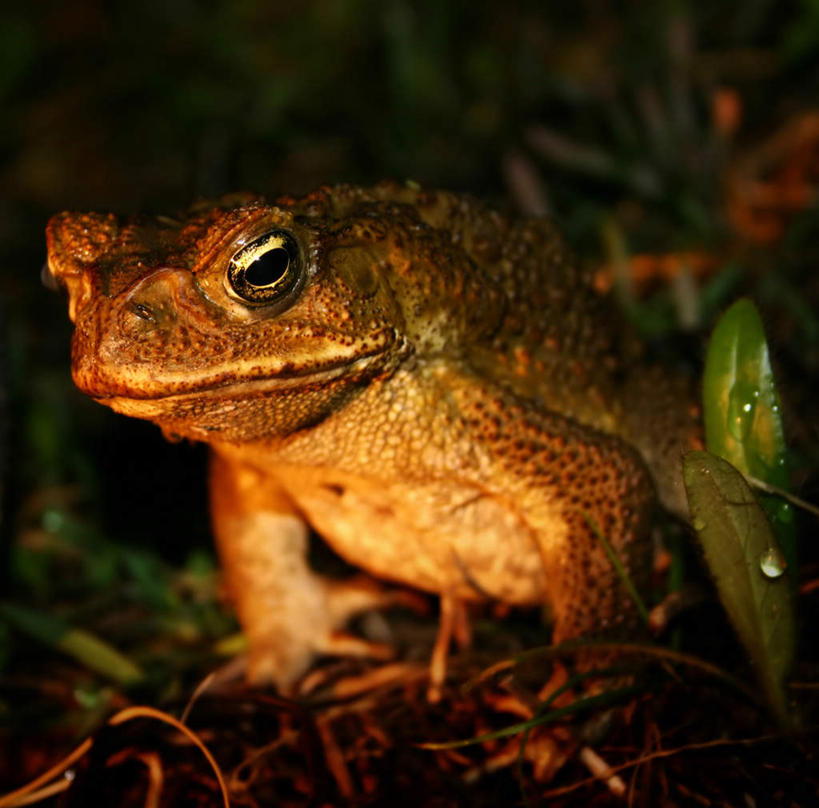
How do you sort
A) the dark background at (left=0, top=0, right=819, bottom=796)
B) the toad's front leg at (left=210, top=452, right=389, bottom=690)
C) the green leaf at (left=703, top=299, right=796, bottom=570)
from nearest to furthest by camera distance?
the green leaf at (left=703, top=299, right=796, bottom=570)
the toad's front leg at (left=210, top=452, right=389, bottom=690)
the dark background at (left=0, top=0, right=819, bottom=796)

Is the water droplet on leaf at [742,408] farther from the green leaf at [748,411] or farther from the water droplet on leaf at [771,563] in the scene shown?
the water droplet on leaf at [771,563]

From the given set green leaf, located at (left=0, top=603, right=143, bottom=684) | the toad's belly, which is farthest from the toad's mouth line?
green leaf, located at (left=0, top=603, right=143, bottom=684)

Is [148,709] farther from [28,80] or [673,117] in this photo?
[28,80]

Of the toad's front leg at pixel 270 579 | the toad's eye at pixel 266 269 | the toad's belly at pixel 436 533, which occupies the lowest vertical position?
the toad's front leg at pixel 270 579

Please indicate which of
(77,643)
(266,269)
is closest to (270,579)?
(77,643)

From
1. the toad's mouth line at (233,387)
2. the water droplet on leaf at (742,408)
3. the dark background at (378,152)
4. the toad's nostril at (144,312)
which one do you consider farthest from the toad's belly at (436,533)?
the dark background at (378,152)

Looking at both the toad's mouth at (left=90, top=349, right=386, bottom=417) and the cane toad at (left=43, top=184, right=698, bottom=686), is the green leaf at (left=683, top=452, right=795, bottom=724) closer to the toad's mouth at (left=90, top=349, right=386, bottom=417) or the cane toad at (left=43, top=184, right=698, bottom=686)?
the cane toad at (left=43, top=184, right=698, bottom=686)

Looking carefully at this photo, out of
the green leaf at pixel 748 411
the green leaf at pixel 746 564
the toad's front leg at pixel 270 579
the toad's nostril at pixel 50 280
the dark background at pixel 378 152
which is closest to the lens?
the green leaf at pixel 746 564

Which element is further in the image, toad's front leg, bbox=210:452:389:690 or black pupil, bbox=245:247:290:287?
toad's front leg, bbox=210:452:389:690

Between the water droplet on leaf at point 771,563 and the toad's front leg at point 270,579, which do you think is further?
the toad's front leg at point 270,579
